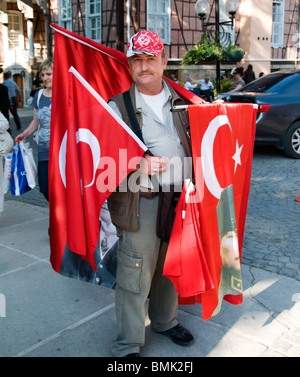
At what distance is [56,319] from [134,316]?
875 mm

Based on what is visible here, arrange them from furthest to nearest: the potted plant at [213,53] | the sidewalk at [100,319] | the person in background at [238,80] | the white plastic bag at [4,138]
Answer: the person in background at [238,80]
the potted plant at [213,53]
the white plastic bag at [4,138]
the sidewalk at [100,319]

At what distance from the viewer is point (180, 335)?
3.07m

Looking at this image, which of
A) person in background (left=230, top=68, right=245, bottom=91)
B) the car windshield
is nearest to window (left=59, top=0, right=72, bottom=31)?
person in background (left=230, top=68, right=245, bottom=91)

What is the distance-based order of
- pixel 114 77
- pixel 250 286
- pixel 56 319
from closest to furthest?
pixel 114 77 → pixel 56 319 → pixel 250 286

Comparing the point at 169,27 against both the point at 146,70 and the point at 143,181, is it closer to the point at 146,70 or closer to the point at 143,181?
the point at 146,70

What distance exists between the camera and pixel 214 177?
9.28 ft

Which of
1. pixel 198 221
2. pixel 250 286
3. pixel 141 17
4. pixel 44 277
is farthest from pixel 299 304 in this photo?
pixel 141 17

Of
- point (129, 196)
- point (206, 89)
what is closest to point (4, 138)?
point (129, 196)

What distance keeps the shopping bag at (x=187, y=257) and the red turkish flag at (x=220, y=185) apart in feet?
0.32

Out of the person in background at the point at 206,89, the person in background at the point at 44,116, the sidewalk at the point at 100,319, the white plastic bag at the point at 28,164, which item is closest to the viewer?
the sidewalk at the point at 100,319

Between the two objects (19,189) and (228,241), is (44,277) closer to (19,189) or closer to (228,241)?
(19,189)

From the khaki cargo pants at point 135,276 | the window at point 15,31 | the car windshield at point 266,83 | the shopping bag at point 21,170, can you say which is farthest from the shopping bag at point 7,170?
the window at point 15,31

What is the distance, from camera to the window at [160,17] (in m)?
20.7

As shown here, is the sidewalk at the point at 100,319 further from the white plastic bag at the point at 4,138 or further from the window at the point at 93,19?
the window at the point at 93,19
